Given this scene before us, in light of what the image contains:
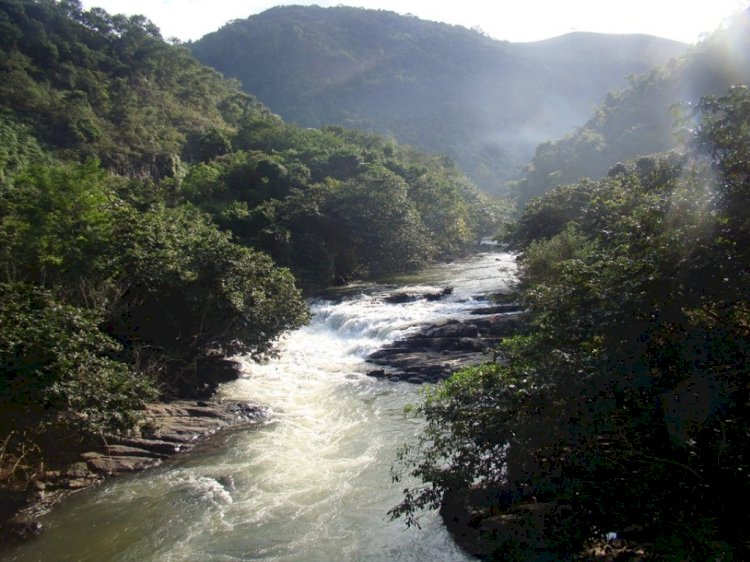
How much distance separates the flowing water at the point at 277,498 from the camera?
940 cm

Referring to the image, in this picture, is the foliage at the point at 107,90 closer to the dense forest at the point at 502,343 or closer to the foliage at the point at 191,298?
the dense forest at the point at 502,343

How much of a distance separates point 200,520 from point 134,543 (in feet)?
3.79

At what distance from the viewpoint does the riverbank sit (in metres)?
10.6

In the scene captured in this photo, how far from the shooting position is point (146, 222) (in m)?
17.2

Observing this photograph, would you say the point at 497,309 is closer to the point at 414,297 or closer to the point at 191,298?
the point at 414,297

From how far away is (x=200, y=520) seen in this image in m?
10.4

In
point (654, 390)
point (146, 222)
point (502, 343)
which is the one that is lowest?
point (502, 343)

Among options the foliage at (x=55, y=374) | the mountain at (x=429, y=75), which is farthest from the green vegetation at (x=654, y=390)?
the mountain at (x=429, y=75)

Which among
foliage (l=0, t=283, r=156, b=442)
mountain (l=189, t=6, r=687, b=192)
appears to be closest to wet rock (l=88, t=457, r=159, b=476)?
foliage (l=0, t=283, r=156, b=442)

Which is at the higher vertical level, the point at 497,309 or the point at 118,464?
the point at 118,464

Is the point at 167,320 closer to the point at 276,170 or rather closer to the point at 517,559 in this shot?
the point at 517,559

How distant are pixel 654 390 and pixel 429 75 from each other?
17396cm

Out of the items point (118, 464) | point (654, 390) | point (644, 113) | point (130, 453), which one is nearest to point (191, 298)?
point (130, 453)

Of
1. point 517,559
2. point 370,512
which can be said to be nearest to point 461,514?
point 370,512
